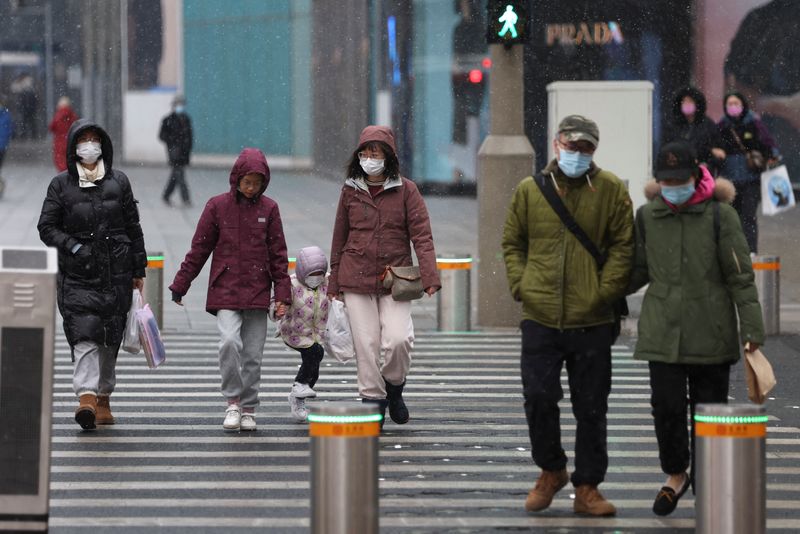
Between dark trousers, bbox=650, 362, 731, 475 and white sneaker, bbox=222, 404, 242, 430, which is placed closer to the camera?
dark trousers, bbox=650, 362, 731, 475

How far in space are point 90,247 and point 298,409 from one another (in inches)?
61.2

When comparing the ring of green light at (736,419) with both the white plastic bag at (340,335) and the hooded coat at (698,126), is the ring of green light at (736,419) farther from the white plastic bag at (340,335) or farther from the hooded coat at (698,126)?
the hooded coat at (698,126)

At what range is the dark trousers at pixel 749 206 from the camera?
17.0 meters

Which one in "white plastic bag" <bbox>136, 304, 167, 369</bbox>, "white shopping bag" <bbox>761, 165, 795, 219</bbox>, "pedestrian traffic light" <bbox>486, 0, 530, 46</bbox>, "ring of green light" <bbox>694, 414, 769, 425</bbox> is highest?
"pedestrian traffic light" <bbox>486, 0, 530, 46</bbox>

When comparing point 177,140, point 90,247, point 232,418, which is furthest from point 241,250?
point 177,140

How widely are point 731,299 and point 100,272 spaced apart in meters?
3.85

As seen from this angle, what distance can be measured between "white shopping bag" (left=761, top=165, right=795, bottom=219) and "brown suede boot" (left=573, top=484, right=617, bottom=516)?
1003 centimetres

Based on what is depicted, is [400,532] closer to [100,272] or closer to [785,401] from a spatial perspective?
[100,272]

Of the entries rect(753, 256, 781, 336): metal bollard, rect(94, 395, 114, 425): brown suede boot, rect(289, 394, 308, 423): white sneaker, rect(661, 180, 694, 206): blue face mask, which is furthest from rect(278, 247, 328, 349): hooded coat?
rect(753, 256, 781, 336): metal bollard

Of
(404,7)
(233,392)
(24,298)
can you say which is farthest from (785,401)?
(404,7)

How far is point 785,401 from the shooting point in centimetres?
1084

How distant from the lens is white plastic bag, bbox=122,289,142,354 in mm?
9672

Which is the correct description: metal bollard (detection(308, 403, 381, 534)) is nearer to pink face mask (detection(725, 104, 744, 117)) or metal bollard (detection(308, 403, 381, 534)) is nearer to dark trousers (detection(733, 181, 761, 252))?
dark trousers (detection(733, 181, 761, 252))

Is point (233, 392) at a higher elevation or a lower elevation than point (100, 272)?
lower
